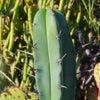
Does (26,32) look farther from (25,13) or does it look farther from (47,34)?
(47,34)

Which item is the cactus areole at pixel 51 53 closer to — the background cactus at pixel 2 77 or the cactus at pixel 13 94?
the cactus at pixel 13 94

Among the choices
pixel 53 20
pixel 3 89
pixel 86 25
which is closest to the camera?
pixel 53 20

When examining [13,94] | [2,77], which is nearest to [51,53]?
[13,94]

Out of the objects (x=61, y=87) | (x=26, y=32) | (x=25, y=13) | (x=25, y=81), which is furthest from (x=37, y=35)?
(x=25, y=13)

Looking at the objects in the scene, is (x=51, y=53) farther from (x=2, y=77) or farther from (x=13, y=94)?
(x=2, y=77)

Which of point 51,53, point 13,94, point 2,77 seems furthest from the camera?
point 2,77
